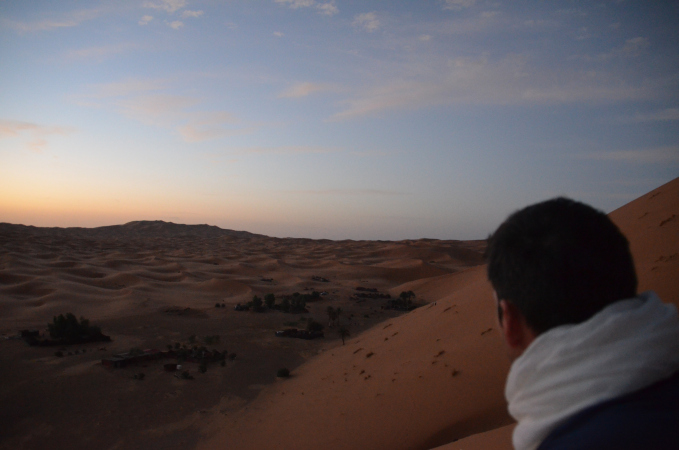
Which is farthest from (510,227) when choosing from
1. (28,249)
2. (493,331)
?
(28,249)

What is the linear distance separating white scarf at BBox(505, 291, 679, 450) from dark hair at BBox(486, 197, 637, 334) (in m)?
0.06

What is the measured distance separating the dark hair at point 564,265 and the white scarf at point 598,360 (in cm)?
6

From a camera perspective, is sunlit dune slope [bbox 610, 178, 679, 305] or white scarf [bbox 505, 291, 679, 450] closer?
white scarf [bbox 505, 291, 679, 450]

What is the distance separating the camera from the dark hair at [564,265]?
1255 mm

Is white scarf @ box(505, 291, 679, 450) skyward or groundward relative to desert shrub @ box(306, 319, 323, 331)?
skyward

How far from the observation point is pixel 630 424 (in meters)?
1.03

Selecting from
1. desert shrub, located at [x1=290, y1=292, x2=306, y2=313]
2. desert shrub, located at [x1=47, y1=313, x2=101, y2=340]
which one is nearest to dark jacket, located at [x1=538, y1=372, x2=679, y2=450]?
desert shrub, located at [x1=47, y1=313, x2=101, y2=340]

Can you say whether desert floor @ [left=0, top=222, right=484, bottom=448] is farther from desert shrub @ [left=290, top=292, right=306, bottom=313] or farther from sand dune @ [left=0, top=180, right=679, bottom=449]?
desert shrub @ [left=290, top=292, right=306, bottom=313]

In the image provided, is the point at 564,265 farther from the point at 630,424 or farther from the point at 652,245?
the point at 652,245

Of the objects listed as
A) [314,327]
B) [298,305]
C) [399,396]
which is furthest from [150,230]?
[399,396]

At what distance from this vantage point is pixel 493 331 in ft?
19.6

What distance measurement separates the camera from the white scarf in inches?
44.1

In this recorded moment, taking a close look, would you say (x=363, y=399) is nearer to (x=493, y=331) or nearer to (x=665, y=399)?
(x=493, y=331)

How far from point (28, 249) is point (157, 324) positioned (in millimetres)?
26139
